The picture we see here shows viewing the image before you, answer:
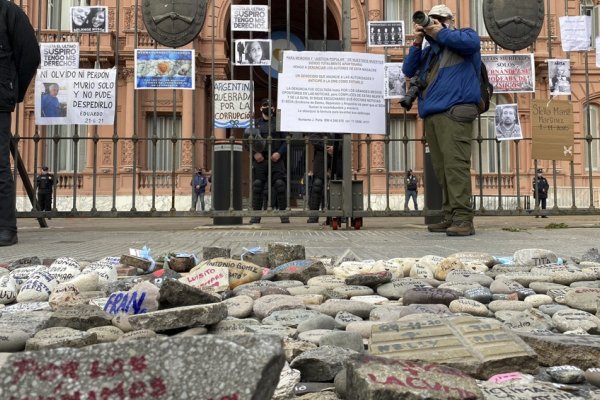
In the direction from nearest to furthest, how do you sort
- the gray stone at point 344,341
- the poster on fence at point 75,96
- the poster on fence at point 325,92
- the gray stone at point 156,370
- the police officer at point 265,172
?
1. the gray stone at point 156,370
2. the gray stone at point 344,341
3. the poster on fence at point 325,92
4. the poster on fence at point 75,96
5. the police officer at point 265,172

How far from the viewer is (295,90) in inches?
263

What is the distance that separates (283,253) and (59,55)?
495 cm

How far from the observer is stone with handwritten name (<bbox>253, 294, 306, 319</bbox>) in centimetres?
214

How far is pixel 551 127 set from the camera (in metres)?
6.98

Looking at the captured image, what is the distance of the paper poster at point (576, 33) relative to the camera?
23.5ft

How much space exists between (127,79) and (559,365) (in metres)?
18.8

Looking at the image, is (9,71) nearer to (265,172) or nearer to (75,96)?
(75,96)

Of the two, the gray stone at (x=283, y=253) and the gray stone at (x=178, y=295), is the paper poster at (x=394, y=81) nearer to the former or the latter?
the gray stone at (x=283, y=253)

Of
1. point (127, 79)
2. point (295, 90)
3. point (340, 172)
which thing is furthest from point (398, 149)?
point (295, 90)

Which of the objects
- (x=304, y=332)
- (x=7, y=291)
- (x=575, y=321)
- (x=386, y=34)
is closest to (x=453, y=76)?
(x=386, y=34)

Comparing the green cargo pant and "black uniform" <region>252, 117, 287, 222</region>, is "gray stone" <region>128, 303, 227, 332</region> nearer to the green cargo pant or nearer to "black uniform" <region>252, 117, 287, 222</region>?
the green cargo pant

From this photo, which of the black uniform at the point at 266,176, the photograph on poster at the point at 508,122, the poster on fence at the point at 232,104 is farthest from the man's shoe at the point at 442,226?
the black uniform at the point at 266,176

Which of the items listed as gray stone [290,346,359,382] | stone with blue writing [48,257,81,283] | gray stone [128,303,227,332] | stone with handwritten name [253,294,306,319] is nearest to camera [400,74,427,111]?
stone with blue writing [48,257,81,283]

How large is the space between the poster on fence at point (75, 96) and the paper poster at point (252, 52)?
5.02 feet
